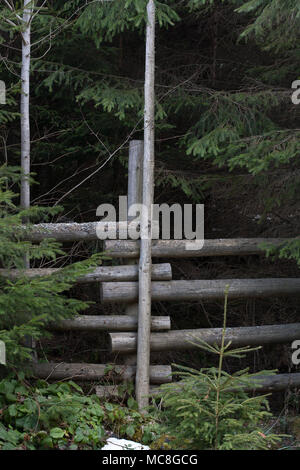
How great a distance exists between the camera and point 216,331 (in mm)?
6633

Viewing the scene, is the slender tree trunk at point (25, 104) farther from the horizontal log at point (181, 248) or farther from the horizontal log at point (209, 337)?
the horizontal log at point (209, 337)

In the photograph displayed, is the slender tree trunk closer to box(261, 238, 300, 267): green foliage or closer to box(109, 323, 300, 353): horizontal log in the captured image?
box(109, 323, 300, 353): horizontal log

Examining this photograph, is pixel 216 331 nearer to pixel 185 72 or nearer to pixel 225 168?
pixel 225 168

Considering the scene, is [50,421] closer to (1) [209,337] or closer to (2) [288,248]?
(1) [209,337]

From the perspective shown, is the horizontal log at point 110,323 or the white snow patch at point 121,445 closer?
the white snow patch at point 121,445

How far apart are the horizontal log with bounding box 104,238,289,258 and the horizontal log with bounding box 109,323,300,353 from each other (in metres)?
0.95

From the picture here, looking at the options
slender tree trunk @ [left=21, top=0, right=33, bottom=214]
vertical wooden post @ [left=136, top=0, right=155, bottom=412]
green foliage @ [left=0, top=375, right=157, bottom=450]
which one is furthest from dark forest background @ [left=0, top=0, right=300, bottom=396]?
green foliage @ [left=0, top=375, right=157, bottom=450]

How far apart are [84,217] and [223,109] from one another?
9.43 ft

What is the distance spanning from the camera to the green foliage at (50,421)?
4.71 m

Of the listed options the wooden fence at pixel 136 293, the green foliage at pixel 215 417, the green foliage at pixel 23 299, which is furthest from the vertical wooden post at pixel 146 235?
the green foliage at pixel 215 417

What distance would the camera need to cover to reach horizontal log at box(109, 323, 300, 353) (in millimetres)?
6344

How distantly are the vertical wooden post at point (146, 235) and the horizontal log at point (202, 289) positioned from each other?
19 cm

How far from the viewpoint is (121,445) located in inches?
196

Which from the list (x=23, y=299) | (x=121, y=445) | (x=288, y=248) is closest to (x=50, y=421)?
(x=121, y=445)
